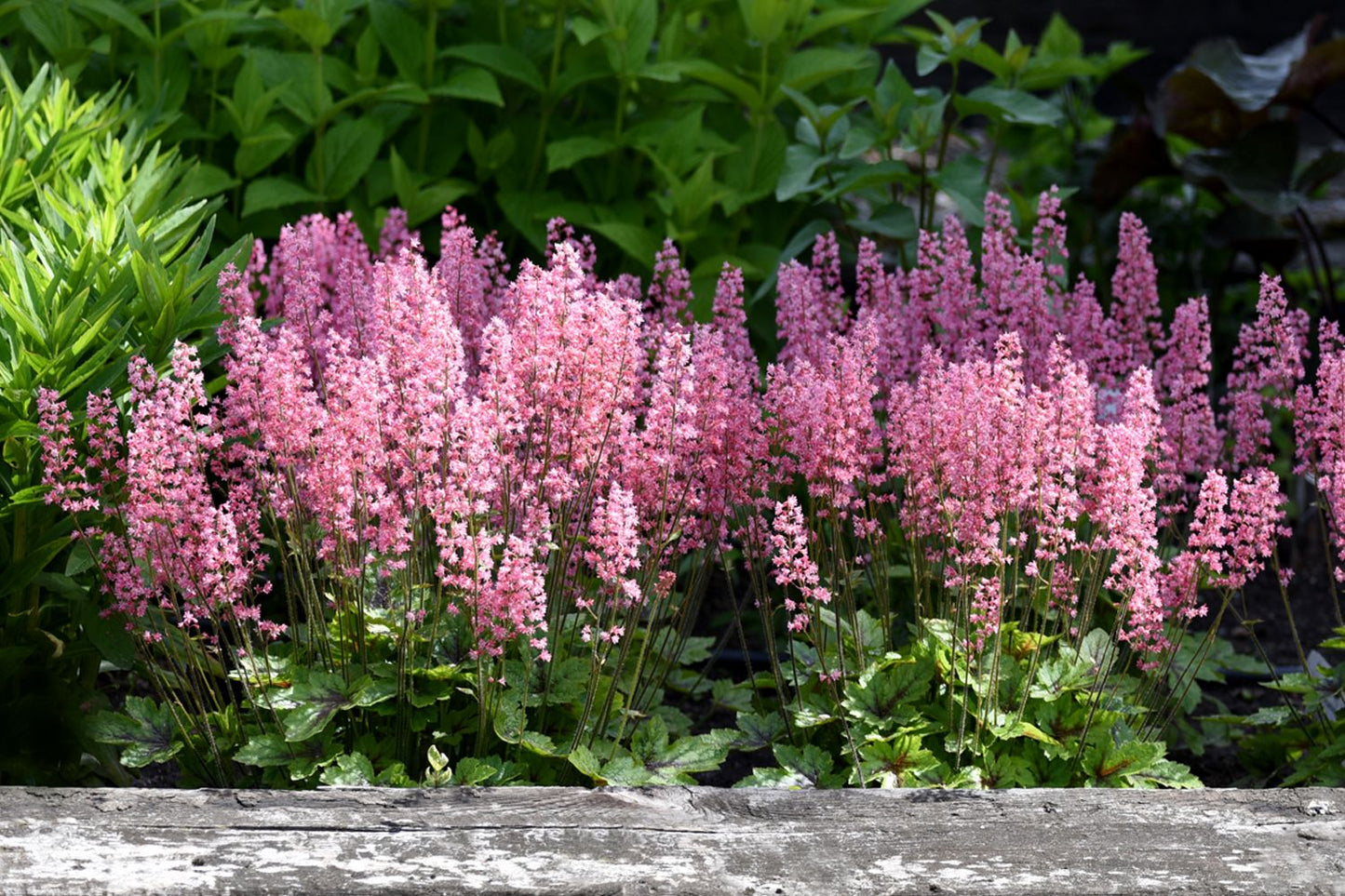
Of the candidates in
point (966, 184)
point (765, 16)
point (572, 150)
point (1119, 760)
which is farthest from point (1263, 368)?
point (572, 150)

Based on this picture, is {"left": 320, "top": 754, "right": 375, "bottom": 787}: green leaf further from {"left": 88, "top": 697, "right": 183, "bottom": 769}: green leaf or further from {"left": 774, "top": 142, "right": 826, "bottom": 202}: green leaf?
{"left": 774, "top": 142, "right": 826, "bottom": 202}: green leaf

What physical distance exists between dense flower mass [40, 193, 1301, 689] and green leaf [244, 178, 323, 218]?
123 cm

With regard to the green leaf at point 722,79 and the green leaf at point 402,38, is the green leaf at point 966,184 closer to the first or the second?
the green leaf at point 722,79

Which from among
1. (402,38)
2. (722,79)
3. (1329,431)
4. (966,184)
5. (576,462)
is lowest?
(576,462)

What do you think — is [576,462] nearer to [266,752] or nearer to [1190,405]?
[266,752]

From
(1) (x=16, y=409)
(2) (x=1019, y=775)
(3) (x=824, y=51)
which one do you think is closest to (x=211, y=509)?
(1) (x=16, y=409)

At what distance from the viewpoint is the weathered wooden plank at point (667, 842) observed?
203cm

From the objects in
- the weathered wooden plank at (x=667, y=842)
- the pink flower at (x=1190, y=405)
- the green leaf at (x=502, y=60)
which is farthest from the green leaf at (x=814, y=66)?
the weathered wooden plank at (x=667, y=842)

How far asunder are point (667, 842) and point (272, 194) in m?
2.81

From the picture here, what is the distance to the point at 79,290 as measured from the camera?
8.77ft

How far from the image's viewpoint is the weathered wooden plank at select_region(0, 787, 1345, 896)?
2027 mm

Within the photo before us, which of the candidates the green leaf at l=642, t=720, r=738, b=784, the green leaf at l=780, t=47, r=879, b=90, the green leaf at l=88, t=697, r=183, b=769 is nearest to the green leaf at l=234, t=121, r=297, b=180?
the green leaf at l=780, t=47, r=879, b=90

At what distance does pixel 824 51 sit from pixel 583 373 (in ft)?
7.98

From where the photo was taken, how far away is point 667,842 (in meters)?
2.13
